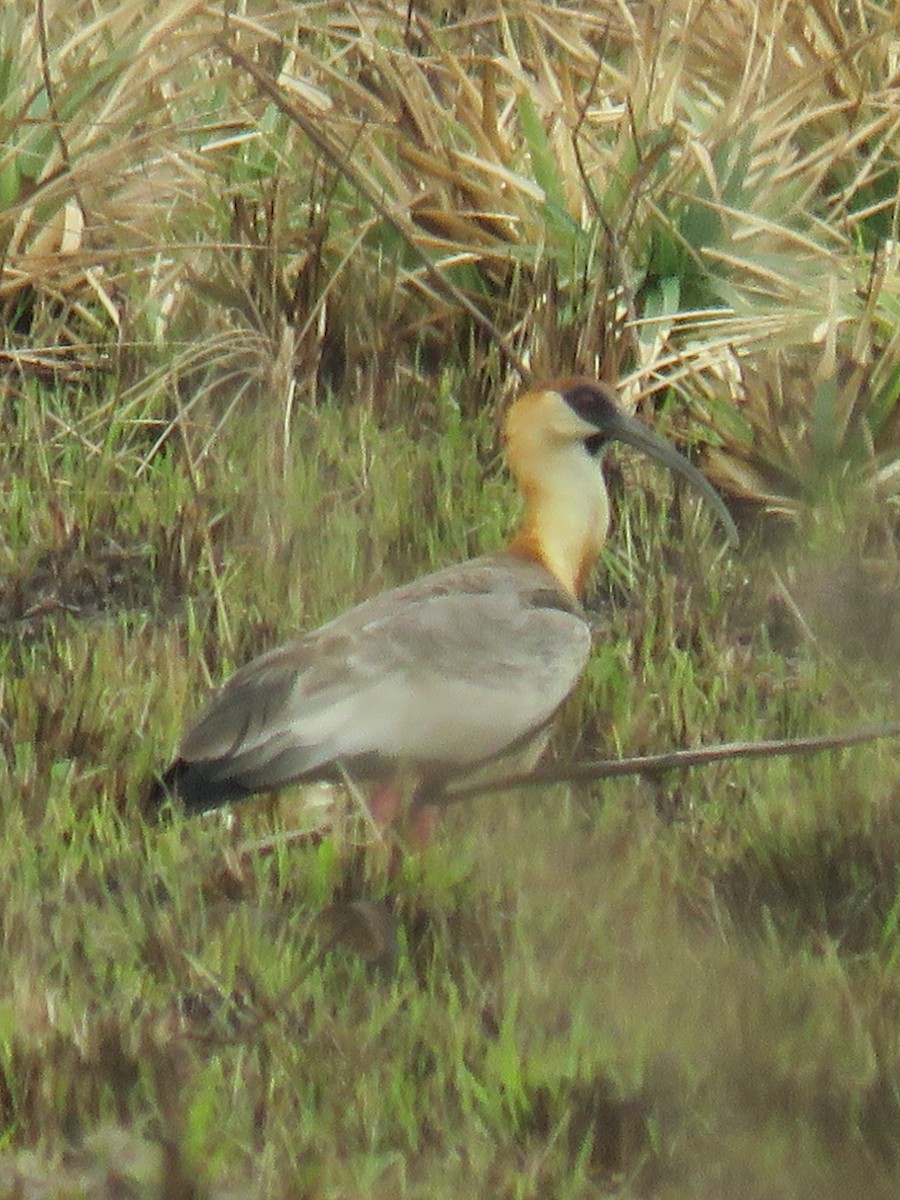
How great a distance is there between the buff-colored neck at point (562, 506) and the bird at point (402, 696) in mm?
165

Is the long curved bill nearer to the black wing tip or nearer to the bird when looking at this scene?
the bird

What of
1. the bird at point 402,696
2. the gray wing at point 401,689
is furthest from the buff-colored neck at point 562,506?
the gray wing at point 401,689

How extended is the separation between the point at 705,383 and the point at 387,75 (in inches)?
51.9

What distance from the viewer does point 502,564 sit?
13.2 feet

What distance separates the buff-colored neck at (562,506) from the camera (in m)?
4.17

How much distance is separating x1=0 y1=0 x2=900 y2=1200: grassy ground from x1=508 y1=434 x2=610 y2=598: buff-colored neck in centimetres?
24

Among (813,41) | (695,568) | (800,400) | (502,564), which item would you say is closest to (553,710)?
(502,564)

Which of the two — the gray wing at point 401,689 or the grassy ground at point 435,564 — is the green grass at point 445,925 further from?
the gray wing at point 401,689

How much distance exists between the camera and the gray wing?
3.47 metres

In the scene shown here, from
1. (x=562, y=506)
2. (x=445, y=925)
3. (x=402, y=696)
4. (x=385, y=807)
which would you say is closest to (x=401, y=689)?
(x=402, y=696)

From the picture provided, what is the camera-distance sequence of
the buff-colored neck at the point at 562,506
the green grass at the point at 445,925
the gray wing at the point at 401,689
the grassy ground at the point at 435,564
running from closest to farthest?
the green grass at the point at 445,925
the grassy ground at the point at 435,564
the gray wing at the point at 401,689
the buff-colored neck at the point at 562,506

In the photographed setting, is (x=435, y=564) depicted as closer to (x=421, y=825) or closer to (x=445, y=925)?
(x=421, y=825)

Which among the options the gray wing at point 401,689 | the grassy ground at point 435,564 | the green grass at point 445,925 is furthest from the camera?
the gray wing at point 401,689

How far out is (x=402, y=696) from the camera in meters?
3.56
